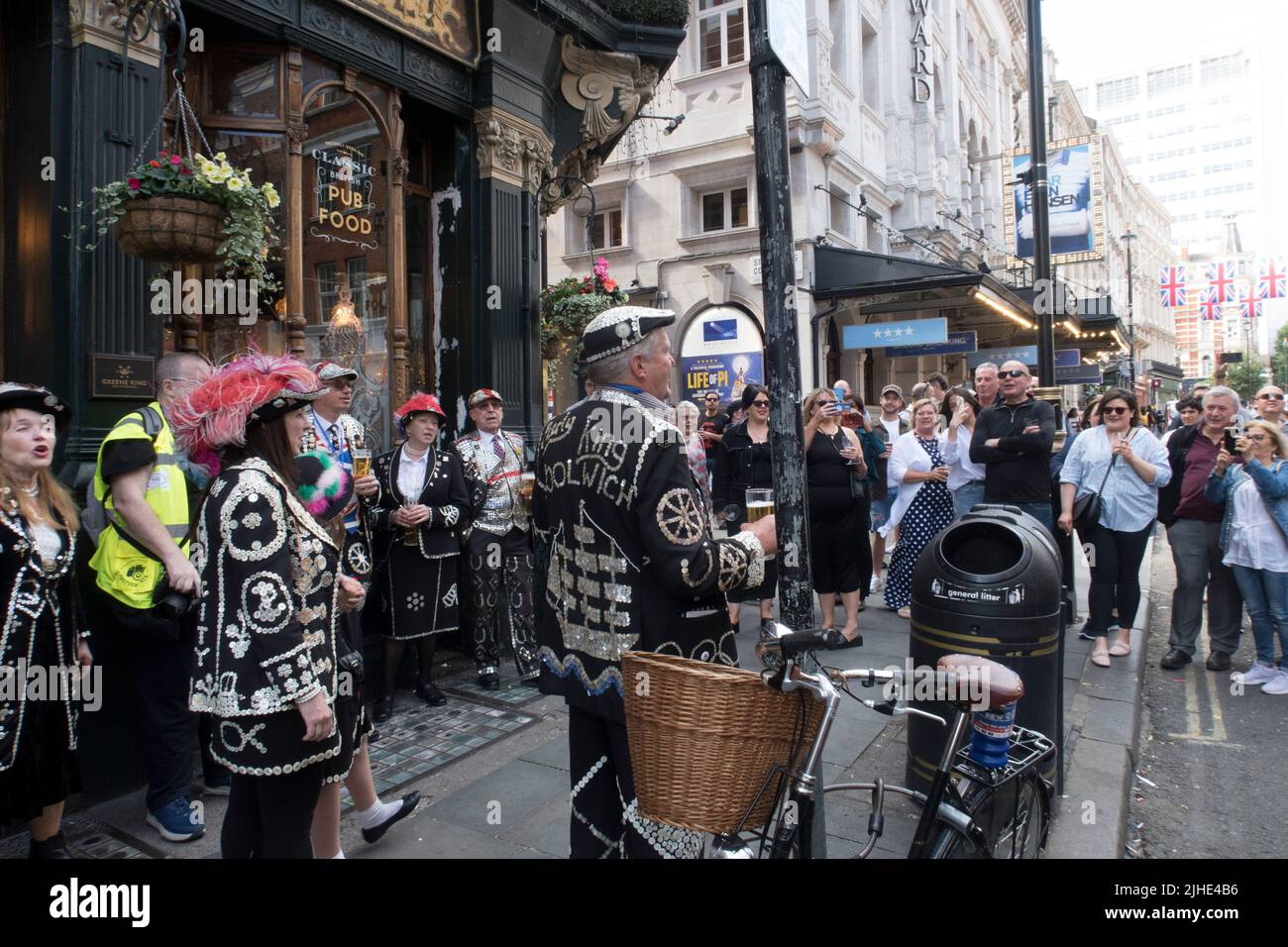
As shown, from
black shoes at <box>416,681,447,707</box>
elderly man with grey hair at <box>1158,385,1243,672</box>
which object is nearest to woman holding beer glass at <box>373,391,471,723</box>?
black shoes at <box>416,681,447,707</box>

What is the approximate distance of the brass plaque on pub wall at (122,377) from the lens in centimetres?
404

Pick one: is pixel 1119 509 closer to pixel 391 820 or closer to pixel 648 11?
pixel 391 820

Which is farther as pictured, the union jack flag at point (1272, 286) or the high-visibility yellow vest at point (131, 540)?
the union jack flag at point (1272, 286)

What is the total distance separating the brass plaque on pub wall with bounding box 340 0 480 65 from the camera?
5.76m

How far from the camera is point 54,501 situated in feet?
10.9

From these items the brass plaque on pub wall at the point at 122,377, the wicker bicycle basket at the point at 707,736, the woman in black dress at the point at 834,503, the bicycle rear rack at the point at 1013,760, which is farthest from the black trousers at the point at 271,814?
the woman in black dress at the point at 834,503

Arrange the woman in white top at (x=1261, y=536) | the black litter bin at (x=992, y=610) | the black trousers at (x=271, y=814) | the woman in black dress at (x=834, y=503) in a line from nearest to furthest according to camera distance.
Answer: the black trousers at (x=271, y=814) → the black litter bin at (x=992, y=610) → the woman in white top at (x=1261, y=536) → the woman in black dress at (x=834, y=503)

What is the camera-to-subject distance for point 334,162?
5871mm

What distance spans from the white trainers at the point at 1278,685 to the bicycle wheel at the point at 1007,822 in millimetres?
3742

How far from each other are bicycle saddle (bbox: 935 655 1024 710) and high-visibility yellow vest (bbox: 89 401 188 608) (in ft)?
11.3

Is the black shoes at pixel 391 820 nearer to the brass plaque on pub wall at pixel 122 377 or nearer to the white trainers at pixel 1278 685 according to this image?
the brass plaque on pub wall at pixel 122 377

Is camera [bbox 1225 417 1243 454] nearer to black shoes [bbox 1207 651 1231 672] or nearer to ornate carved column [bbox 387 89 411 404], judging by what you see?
black shoes [bbox 1207 651 1231 672]

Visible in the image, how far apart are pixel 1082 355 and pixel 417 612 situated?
1323 inches

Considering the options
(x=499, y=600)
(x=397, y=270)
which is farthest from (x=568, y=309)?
(x=499, y=600)
